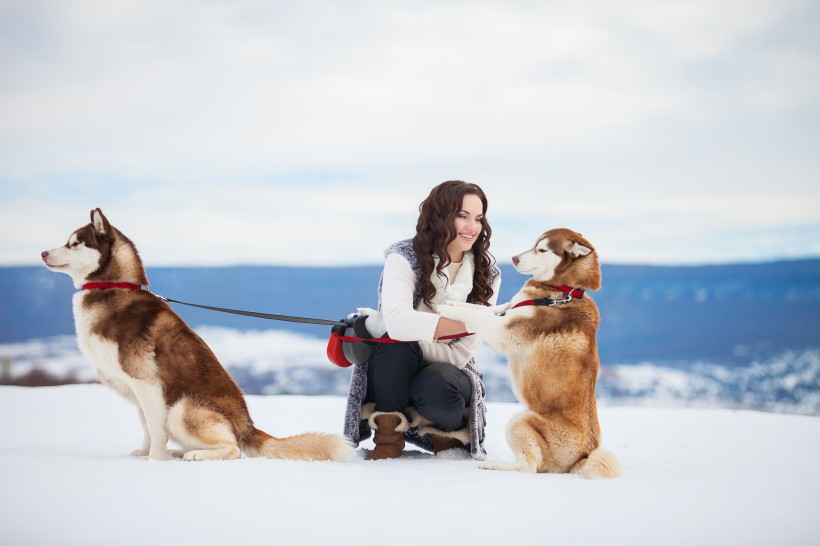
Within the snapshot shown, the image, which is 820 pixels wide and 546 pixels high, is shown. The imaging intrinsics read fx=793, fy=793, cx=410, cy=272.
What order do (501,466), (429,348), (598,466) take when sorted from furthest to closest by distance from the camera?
(429,348)
(501,466)
(598,466)

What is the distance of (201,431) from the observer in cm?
328

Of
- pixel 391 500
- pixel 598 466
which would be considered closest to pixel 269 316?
pixel 391 500

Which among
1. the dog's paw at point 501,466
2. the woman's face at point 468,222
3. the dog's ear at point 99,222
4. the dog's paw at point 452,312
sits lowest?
the dog's paw at point 501,466

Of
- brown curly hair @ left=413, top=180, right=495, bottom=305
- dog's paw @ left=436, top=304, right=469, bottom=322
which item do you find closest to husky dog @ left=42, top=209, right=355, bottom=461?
dog's paw @ left=436, top=304, right=469, bottom=322

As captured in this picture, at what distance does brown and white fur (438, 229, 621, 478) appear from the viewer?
3.21 metres

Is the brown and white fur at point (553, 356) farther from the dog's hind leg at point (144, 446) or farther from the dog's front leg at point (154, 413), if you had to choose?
the dog's hind leg at point (144, 446)

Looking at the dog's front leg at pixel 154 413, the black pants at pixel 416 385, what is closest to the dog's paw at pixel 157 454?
the dog's front leg at pixel 154 413

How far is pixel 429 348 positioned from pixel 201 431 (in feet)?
3.59

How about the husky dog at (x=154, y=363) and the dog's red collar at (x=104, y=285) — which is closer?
the husky dog at (x=154, y=363)

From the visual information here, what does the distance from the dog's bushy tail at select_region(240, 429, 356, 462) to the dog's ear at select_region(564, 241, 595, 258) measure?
1.27m

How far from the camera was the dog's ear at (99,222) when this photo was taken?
136 inches

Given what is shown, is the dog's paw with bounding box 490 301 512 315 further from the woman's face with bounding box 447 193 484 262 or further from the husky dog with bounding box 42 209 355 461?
the husky dog with bounding box 42 209 355 461

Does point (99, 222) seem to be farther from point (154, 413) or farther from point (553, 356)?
point (553, 356)

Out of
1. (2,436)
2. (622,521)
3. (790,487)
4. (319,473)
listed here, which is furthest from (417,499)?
(2,436)
